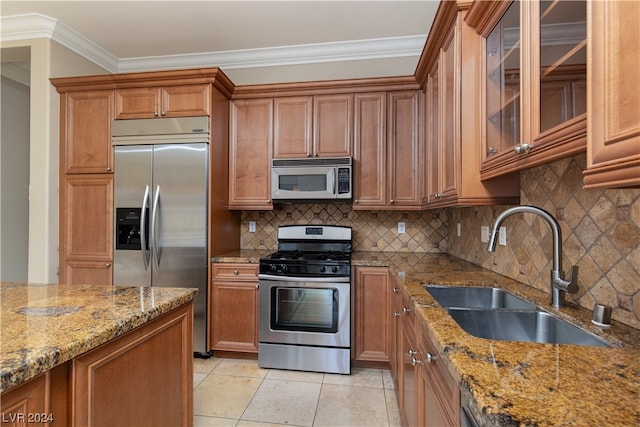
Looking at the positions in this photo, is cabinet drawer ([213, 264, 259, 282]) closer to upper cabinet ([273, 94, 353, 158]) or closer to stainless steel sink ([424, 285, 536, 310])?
upper cabinet ([273, 94, 353, 158])

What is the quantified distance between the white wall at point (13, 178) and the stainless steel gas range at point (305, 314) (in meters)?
3.11

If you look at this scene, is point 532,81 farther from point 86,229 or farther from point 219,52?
point 86,229

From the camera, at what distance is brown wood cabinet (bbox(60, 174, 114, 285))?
2.80 meters

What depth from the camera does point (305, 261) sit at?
2484 mm

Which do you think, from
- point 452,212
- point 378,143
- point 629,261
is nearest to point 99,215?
point 378,143

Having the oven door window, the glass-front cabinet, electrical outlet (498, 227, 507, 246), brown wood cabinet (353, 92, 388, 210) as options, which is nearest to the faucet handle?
the glass-front cabinet

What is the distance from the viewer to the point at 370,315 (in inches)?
99.1

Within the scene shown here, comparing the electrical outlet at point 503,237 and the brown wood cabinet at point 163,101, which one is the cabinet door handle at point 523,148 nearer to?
the electrical outlet at point 503,237

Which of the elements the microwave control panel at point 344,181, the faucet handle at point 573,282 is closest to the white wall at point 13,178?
the microwave control panel at point 344,181

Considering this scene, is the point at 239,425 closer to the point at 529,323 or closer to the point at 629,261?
the point at 529,323

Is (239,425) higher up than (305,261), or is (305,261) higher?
(305,261)

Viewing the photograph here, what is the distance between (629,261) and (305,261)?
6.13 ft

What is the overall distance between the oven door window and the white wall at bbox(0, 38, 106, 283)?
2.07 meters

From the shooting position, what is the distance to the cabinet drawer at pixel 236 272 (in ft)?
8.68
